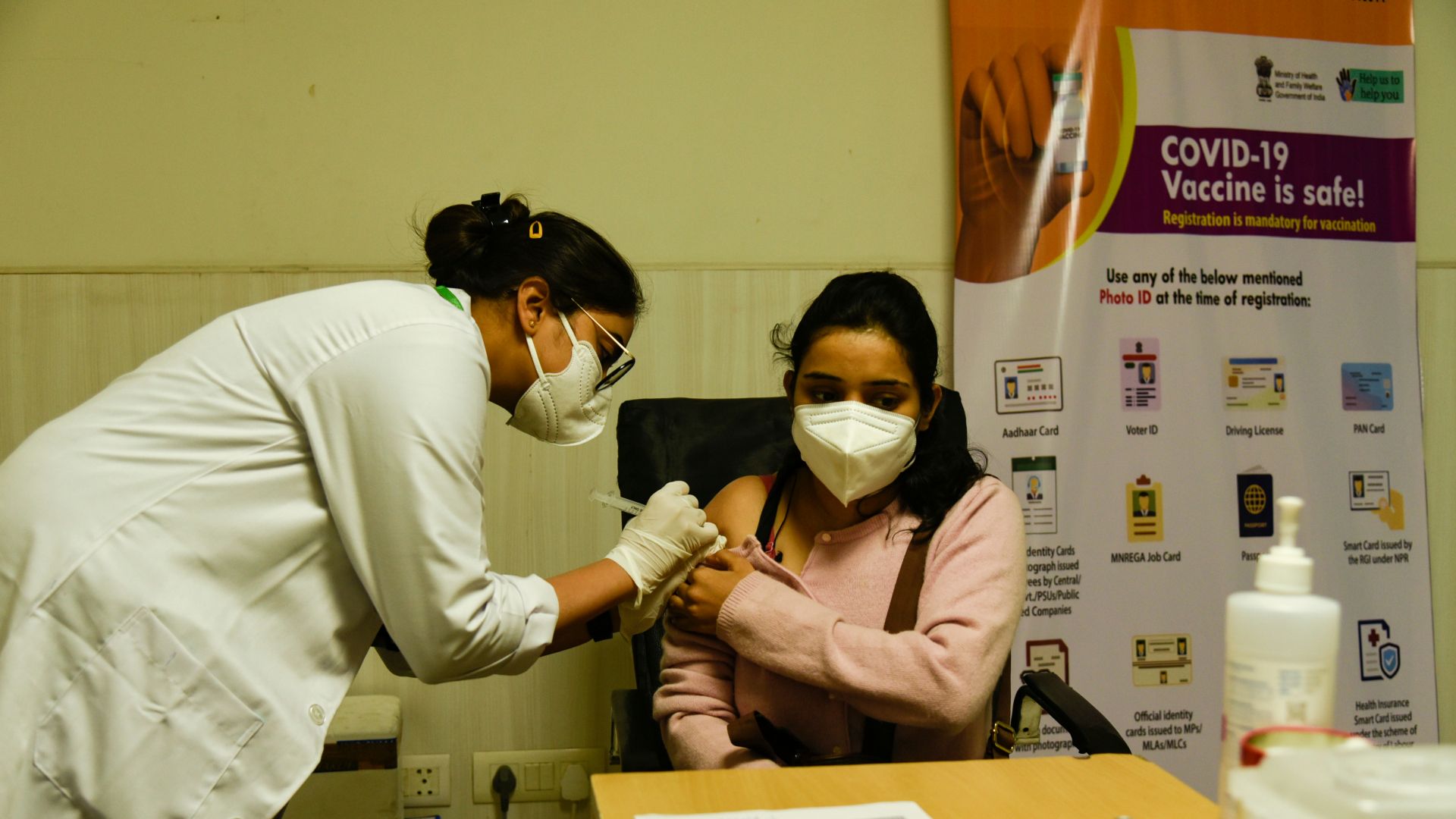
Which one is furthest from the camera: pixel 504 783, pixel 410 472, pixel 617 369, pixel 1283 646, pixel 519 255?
pixel 504 783

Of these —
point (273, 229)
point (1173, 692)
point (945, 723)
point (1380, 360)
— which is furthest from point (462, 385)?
point (1380, 360)

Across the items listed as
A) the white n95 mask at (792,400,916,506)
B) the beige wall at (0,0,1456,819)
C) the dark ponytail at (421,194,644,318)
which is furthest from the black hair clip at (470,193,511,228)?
the beige wall at (0,0,1456,819)

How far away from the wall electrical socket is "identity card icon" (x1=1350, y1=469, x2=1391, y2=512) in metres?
1.90

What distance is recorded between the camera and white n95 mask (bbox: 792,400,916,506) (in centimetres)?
146

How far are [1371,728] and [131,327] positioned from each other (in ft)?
9.95

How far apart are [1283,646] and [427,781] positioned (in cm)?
207

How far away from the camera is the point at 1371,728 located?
2.50m

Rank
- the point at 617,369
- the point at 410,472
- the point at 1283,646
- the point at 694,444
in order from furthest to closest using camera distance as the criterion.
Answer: the point at 694,444 → the point at 617,369 → the point at 410,472 → the point at 1283,646

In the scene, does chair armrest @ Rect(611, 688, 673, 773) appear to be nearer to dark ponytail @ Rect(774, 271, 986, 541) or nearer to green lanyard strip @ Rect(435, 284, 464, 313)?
dark ponytail @ Rect(774, 271, 986, 541)

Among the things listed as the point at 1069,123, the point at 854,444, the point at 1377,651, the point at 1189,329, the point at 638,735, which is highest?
the point at 1069,123

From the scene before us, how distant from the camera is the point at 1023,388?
2400mm

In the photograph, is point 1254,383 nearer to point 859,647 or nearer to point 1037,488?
point 1037,488

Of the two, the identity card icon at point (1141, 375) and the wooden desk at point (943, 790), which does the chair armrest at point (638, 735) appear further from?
the identity card icon at point (1141, 375)

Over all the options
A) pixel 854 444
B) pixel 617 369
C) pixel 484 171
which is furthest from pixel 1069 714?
A: pixel 484 171
